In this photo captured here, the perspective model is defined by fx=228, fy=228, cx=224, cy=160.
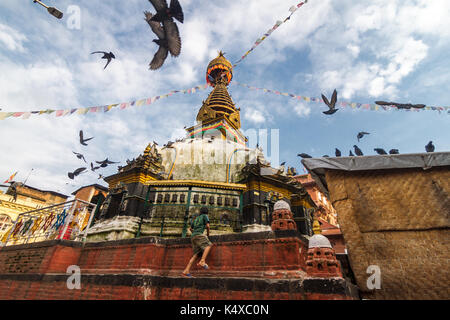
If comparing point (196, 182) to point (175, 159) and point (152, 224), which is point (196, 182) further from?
point (175, 159)

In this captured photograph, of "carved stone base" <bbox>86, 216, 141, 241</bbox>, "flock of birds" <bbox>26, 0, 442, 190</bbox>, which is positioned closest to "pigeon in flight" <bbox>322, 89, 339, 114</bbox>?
"flock of birds" <bbox>26, 0, 442, 190</bbox>

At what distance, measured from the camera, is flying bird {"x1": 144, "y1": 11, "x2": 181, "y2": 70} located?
390 inches

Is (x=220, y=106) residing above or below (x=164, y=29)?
above

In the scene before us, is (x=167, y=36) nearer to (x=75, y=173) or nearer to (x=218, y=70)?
(x=75, y=173)

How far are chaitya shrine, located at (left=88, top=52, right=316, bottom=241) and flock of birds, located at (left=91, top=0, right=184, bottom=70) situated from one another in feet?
15.3

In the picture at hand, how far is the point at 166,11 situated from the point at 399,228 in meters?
10.2

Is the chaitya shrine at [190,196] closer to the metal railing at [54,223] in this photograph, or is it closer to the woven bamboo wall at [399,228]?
the metal railing at [54,223]

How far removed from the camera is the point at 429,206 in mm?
4285

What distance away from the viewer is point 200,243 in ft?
16.0

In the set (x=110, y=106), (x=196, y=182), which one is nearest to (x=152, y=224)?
(x=196, y=182)

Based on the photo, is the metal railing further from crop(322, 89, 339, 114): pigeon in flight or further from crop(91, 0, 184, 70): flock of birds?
crop(322, 89, 339, 114): pigeon in flight

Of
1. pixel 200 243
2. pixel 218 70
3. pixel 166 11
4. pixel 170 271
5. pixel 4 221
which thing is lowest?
pixel 170 271

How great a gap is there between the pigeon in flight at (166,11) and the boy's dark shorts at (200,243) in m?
8.28

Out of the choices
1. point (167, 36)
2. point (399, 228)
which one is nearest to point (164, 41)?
point (167, 36)
